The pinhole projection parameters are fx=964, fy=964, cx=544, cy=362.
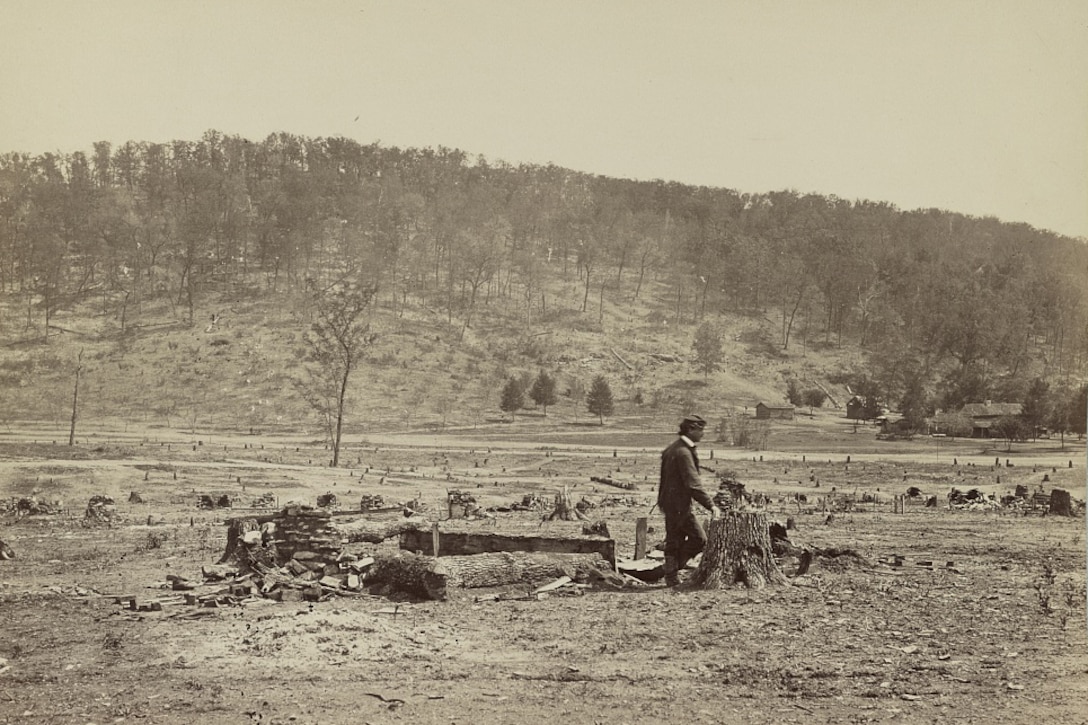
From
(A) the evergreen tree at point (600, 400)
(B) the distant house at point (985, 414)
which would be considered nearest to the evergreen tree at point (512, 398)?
(A) the evergreen tree at point (600, 400)

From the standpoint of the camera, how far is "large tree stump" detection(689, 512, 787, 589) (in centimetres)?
1162

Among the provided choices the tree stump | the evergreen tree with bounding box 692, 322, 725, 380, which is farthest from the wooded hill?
the tree stump

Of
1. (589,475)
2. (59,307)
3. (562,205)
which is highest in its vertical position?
(562,205)

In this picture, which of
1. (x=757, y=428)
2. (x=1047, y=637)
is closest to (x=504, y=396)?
(x=757, y=428)

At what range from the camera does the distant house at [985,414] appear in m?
66.4

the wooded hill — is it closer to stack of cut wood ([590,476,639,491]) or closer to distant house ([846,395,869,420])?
distant house ([846,395,869,420])

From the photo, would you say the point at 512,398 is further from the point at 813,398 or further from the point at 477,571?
the point at 477,571

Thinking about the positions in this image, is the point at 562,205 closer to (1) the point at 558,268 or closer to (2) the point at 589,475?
(1) the point at 558,268

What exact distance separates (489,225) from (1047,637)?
99.0 m

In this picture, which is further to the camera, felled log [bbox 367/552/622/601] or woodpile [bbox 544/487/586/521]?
woodpile [bbox 544/487/586/521]

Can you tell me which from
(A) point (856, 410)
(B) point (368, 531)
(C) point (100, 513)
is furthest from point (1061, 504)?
(A) point (856, 410)

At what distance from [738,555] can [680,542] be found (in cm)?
95

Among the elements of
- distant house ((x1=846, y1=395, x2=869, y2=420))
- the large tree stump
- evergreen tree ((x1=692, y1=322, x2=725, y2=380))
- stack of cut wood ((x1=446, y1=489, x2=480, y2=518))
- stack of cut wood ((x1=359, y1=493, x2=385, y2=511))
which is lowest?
stack of cut wood ((x1=359, y1=493, x2=385, y2=511))

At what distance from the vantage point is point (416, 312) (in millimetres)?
87875
